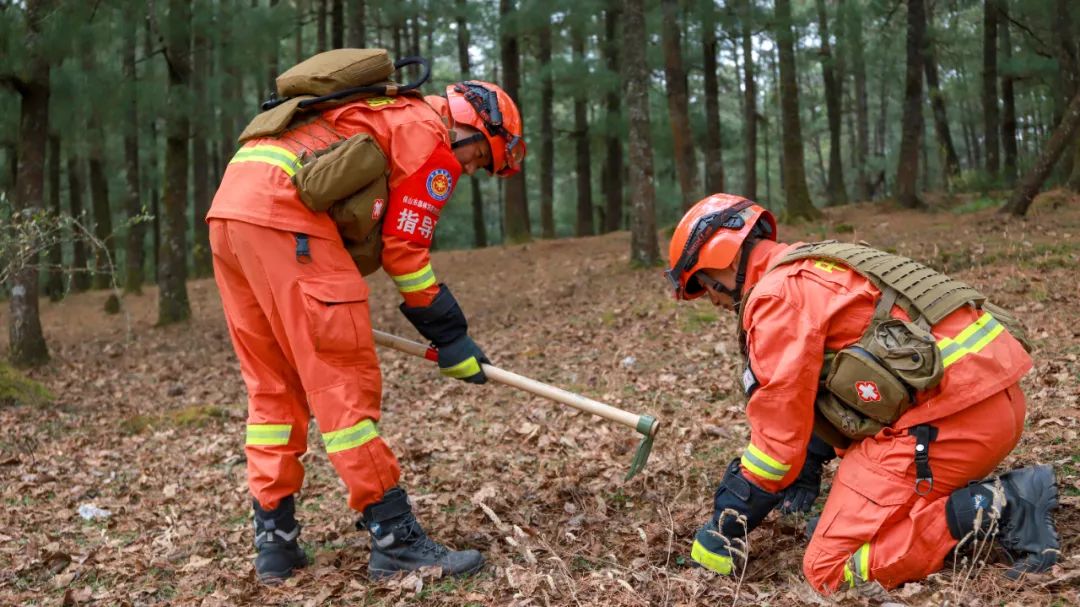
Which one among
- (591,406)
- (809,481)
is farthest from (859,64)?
(591,406)

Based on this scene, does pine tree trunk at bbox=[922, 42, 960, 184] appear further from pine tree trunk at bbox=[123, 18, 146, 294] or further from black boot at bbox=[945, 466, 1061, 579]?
black boot at bbox=[945, 466, 1061, 579]

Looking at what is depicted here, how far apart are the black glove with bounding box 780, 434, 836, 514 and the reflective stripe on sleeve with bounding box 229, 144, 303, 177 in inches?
111

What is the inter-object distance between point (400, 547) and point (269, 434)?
2.65 feet

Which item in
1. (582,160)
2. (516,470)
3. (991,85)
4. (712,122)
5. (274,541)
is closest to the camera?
(274,541)

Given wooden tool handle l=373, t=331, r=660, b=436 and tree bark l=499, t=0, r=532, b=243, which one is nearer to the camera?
wooden tool handle l=373, t=331, r=660, b=436

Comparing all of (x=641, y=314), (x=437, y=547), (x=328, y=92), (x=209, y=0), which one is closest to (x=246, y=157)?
(x=328, y=92)

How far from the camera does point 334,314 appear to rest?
3.70 m

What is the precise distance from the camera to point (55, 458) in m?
6.80

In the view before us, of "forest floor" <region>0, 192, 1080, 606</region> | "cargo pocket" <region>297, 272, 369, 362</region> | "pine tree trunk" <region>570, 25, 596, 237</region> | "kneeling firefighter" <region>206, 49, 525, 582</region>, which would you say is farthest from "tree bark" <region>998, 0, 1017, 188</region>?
"cargo pocket" <region>297, 272, 369, 362</region>

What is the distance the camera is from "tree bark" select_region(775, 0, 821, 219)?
52.3ft

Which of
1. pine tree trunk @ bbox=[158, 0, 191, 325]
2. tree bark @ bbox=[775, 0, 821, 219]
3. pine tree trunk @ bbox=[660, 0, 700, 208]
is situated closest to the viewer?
pine tree trunk @ bbox=[158, 0, 191, 325]

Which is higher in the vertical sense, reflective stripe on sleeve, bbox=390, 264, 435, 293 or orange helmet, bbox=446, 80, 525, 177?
orange helmet, bbox=446, 80, 525, 177

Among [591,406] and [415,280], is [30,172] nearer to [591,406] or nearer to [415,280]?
[415,280]

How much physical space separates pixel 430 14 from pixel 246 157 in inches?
564
